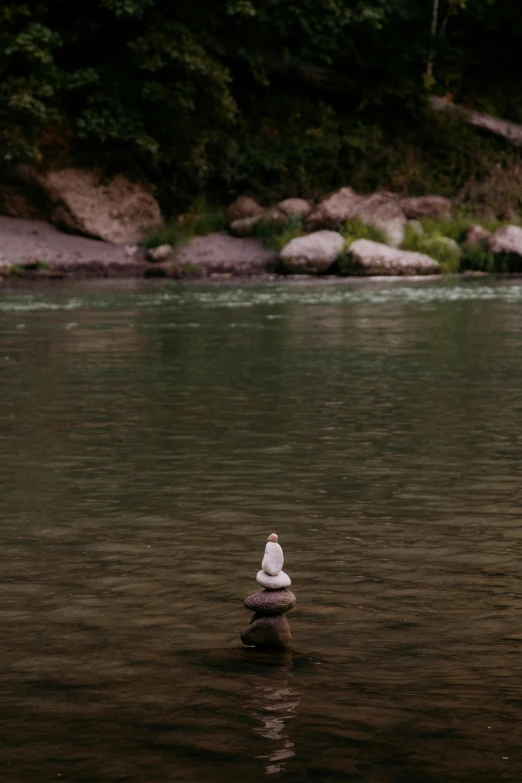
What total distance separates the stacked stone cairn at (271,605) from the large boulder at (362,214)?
33.8 metres

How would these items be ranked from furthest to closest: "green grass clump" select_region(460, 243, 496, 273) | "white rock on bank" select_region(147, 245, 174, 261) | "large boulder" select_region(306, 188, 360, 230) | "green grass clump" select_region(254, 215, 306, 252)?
1. "large boulder" select_region(306, 188, 360, 230)
2. "green grass clump" select_region(254, 215, 306, 252)
3. "white rock on bank" select_region(147, 245, 174, 261)
4. "green grass clump" select_region(460, 243, 496, 273)

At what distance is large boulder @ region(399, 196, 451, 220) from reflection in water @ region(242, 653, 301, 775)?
3639 cm

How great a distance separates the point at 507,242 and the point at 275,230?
6.28 m

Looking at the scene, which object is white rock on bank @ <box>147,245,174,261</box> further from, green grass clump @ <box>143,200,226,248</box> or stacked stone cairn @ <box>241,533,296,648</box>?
stacked stone cairn @ <box>241,533,296,648</box>

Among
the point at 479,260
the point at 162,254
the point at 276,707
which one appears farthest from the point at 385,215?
the point at 276,707

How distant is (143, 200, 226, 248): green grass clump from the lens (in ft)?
131

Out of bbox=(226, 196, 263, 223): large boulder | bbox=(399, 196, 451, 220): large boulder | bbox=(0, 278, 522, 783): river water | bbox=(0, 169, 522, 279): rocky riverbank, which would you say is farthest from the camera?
bbox=(399, 196, 451, 220): large boulder

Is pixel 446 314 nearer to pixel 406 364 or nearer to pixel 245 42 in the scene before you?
pixel 406 364

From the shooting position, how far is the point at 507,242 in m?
38.1

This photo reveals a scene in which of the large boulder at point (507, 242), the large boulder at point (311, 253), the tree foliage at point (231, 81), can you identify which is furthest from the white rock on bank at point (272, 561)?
the tree foliage at point (231, 81)

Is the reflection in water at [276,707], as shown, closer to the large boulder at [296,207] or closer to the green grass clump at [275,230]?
the green grass clump at [275,230]

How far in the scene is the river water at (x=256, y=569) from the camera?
5.02m

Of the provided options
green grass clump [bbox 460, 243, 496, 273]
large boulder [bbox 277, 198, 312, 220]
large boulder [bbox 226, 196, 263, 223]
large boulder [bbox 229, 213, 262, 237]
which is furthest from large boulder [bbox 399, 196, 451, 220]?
large boulder [bbox 229, 213, 262, 237]

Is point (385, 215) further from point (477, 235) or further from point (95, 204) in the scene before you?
point (95, 204)
